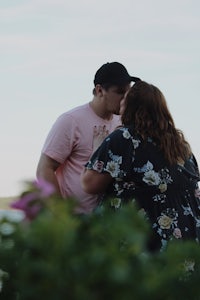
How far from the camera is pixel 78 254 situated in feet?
3.95

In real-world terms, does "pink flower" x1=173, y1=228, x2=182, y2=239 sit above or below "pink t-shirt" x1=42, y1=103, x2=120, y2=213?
below

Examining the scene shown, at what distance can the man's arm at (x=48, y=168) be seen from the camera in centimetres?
382

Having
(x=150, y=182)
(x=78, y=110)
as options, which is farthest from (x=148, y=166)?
(x=78, y=110)

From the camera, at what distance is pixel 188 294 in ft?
4.76

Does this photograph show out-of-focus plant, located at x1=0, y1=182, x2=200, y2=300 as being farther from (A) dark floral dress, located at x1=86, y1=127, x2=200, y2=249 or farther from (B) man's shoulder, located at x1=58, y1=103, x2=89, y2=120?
(B) man's shoulder, located at x1=58, y1=103, x2=89, y2=120

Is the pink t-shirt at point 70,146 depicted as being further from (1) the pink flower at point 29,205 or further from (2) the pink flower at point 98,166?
(1) the pink flower at point 29,205

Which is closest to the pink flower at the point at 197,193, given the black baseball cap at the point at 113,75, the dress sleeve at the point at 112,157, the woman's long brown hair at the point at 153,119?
the woman's long brown hair at the point at 153,119

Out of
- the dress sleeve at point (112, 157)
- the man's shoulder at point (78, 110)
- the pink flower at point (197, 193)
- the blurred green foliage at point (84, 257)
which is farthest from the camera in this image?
the man's shoulder at point (78, 110)

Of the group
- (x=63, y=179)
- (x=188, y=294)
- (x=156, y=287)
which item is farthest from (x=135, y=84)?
(x=156, y=287)

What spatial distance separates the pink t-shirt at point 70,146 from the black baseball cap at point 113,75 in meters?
0.22

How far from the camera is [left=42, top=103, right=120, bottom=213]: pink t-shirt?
12.6ft

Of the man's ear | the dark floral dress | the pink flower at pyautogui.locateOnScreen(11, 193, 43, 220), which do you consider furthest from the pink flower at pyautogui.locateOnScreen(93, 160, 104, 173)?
the pink flower at pyautogui.locateOnScreen(11, 193, 43, 220)

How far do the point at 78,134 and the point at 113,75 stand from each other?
1.21 ft

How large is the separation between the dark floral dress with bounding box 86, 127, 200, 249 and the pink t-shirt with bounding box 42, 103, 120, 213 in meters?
0.37
